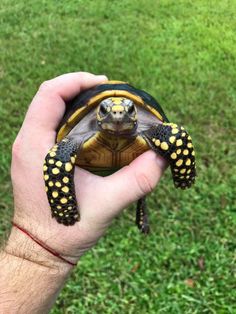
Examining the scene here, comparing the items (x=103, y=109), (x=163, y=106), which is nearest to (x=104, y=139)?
(x=103, y=109)

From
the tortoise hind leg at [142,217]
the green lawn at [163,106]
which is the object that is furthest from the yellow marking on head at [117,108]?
the green lawn at [163,106]

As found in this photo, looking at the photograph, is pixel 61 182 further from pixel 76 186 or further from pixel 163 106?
pixel 163 106

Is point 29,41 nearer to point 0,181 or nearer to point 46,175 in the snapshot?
point 0,181

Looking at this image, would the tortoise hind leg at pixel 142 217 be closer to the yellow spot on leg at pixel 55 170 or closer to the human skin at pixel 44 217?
the human skin at pixel 44 217

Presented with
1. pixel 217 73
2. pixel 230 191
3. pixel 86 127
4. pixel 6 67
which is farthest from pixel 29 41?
pixel 86 127

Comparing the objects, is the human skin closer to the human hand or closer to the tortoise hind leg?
the human hand
